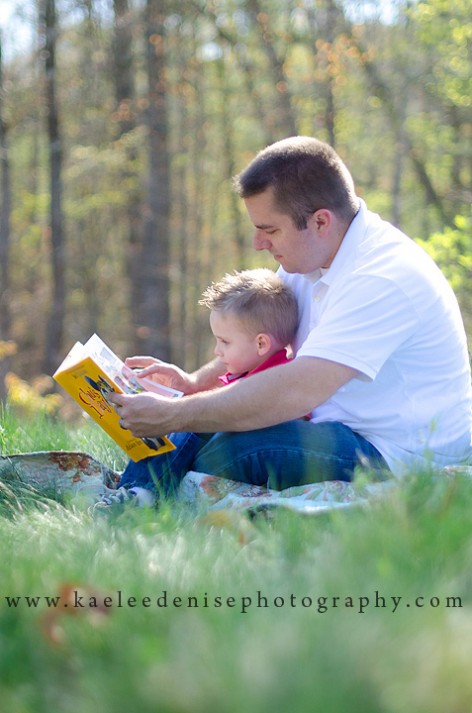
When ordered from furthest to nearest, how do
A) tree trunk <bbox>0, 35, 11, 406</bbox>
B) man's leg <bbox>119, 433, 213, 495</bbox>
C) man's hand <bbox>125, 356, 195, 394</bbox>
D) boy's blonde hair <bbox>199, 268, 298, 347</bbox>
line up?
tree trunk <bbox>0, 35, 11, 406</bbox> < man's hand <bbox>125, 356, 195, 394</bbox> < boy's blonde hair <bbox>199, 268, 298, 347</bbox> < man's leg <bbox>119, 433, 213, 495</bbox>

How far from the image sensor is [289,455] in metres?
3.28

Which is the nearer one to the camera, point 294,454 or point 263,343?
point 294,454

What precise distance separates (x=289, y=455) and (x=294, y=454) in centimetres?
2

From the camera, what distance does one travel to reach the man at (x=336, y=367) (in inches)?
125

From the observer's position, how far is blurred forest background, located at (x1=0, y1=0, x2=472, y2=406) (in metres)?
13.5

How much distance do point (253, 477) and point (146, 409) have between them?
48 centimetres

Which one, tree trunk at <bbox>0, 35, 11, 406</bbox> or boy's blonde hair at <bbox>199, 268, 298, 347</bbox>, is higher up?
tree trunk at <bbox>0, 35, 11, 406</bbox>

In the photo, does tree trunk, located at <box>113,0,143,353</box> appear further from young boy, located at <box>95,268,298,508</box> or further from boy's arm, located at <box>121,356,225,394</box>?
young boy, located at <box>95,268,298,508</box>

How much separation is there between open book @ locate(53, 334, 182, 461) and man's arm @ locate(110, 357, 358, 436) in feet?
0.27

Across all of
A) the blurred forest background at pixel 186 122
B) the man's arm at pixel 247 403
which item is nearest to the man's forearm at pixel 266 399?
the man's arm at pixel 247 403

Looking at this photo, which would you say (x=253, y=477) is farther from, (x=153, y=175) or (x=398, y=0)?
(x=153, y=175)

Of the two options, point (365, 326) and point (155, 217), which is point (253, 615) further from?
point (155, 217)

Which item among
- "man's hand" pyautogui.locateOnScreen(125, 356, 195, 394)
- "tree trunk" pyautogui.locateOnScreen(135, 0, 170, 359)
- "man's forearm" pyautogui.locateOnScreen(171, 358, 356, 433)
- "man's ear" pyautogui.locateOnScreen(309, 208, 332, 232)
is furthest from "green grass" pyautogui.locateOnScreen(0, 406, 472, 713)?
"tree trunk" pyautogui.locateOnScreen(135, 0, 170, 359)

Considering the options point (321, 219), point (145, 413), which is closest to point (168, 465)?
point (145, 413)
